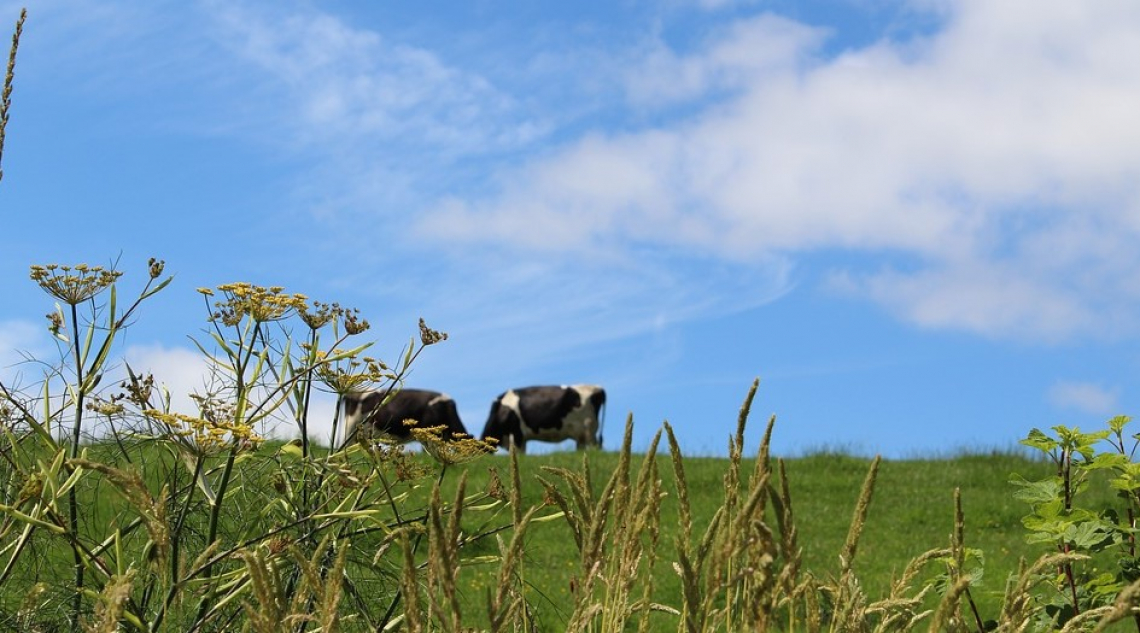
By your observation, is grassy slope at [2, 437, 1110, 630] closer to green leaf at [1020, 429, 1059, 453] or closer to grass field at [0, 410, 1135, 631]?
grass field at [0, 410, 1135, 631]

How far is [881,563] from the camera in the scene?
14.2 meters

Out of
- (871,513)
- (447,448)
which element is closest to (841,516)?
(871,513)

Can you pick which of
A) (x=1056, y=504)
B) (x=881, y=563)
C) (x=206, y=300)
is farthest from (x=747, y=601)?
(x=881, y=563)

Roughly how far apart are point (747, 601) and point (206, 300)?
8.23 ft

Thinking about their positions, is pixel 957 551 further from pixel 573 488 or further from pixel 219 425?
pixel 219 425

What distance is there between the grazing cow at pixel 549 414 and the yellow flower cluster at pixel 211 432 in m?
25.9

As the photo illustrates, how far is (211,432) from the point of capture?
310 cm

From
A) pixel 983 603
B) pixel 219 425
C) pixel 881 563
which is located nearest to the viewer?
pixel 219 425

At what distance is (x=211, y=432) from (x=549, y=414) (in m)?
26.3

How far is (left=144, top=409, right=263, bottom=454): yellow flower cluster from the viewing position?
309cm

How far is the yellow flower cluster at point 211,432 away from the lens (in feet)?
10.1

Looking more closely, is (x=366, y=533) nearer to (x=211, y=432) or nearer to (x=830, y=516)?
(x=211, y=432)

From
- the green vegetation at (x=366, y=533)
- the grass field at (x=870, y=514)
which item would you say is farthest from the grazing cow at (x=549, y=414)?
the green vegetation at (x=366, y=533)

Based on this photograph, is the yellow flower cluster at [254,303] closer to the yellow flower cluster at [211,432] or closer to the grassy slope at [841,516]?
the yellow flower cluster at [211,432]
